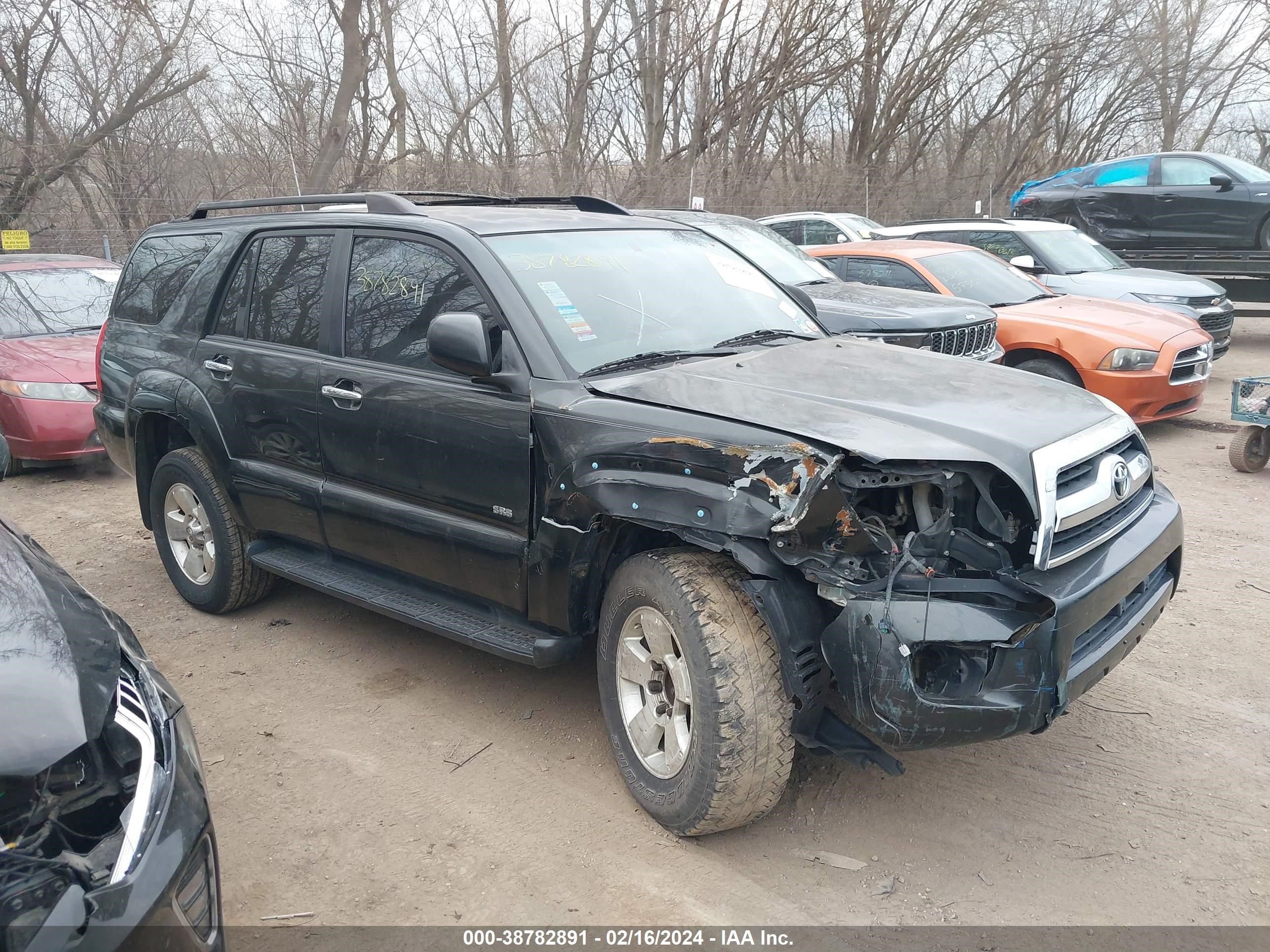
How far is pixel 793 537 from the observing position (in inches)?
109

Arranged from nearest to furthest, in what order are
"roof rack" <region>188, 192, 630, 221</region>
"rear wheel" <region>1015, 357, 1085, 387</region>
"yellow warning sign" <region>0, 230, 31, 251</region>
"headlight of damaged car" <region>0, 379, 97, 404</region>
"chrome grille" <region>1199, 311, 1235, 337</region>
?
"roof rack" <region>188, 192, 630, 221</region> < "headlight of damaged car" <region>0, 379, 97, 404</region> < "rear wheel" <region>1015, 357, 1085, 387</region> < "chrome grille" <region>1199, 311, 1235, 337</region> < "yellow warning sign" <region>0, 230, 31, 251</region>

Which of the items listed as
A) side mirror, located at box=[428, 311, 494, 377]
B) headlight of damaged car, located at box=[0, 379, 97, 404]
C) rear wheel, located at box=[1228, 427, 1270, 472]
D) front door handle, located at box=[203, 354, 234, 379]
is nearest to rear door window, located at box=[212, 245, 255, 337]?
front door handle, located at box=[203, 354, 234, 379]

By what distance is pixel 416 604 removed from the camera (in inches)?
156

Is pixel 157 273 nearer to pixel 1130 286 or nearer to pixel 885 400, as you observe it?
pixel 885 400

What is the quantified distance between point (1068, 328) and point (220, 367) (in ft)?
21.6

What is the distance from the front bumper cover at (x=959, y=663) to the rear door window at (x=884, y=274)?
21.8 feet

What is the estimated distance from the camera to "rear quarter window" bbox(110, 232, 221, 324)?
5.01 m

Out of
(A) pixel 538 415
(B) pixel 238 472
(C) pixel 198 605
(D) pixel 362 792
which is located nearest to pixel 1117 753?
(A) pixel 538 415

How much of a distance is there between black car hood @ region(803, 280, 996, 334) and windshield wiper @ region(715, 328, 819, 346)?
3042mm

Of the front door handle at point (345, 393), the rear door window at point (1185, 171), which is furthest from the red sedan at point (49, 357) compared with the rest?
the rear door window at point (1185, 171)

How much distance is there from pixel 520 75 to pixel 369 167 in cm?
482

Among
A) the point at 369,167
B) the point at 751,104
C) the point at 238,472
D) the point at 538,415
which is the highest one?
the point at 751,104

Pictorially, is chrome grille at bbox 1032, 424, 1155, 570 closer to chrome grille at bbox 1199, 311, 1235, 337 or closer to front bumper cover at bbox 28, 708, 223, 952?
front bumper cover at bbox 28, 708, 223, 952

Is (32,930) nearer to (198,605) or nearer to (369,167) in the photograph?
(198,605)
